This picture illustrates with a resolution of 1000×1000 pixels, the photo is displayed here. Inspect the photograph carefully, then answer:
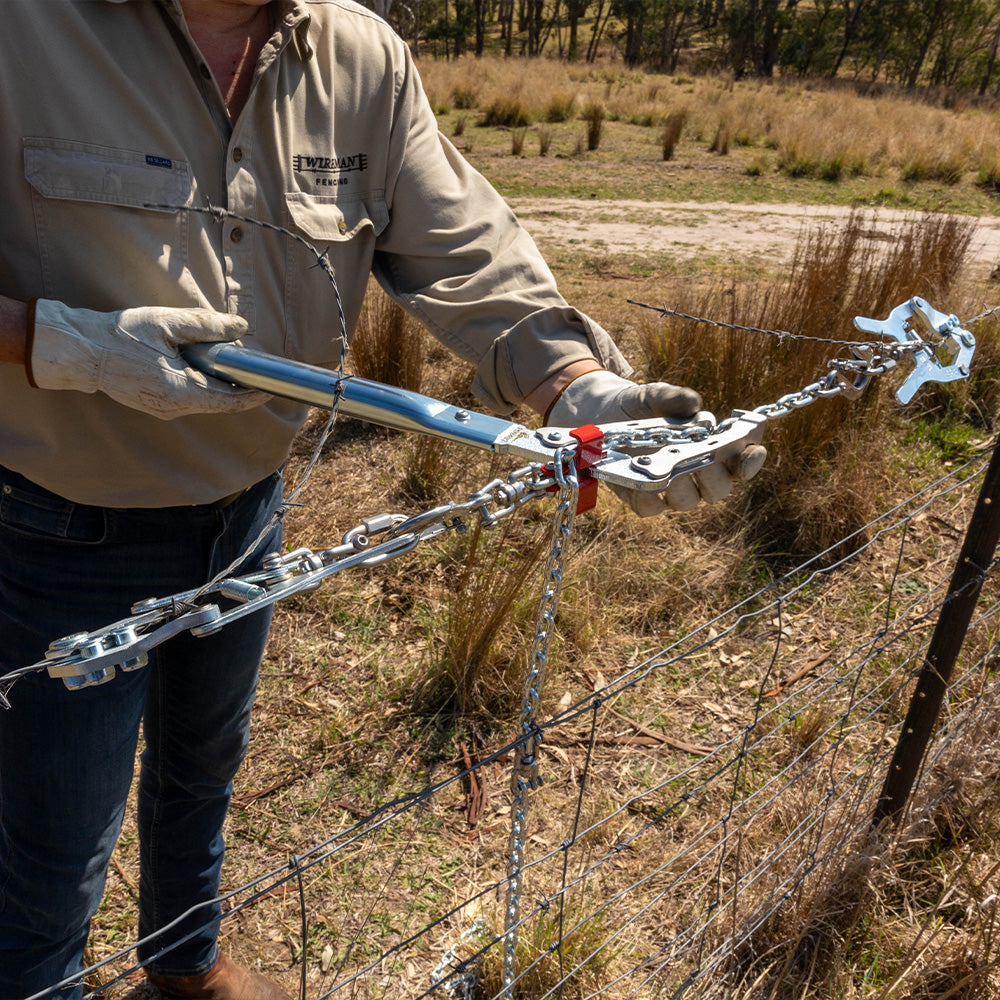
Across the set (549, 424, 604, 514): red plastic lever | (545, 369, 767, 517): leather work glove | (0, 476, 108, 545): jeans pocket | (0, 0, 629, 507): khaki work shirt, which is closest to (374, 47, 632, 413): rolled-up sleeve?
(0, 0, 629, 507): khaki work shirt

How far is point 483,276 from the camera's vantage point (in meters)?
1.60

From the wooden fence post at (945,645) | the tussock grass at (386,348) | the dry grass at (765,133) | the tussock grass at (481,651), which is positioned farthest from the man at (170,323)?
the dry grass at (765,133)

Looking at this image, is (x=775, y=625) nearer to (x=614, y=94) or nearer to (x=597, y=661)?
(x=597, y=661)

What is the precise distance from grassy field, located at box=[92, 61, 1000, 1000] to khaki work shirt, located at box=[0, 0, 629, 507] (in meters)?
1.14

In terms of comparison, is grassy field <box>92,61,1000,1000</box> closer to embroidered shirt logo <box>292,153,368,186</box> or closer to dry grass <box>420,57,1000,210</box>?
embroidered shirt logo <box>292,153,368,186</box>

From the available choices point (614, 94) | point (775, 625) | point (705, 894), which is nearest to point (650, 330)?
point (775, 625)

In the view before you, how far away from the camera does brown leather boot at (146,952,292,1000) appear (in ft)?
5.97

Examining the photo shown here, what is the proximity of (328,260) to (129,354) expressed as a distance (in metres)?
0.44

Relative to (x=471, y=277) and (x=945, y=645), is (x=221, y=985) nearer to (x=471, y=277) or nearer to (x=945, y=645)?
(x=471, y=277)

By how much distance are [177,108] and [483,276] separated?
0.57 meters

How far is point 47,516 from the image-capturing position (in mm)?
1310

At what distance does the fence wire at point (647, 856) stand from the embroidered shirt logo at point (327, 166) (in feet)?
3.26

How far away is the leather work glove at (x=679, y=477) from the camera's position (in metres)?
1.27

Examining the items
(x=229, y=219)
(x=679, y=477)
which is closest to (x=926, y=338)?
(x=679, y=477)
